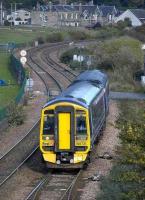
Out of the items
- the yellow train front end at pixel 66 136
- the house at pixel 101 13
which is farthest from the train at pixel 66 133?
the house at pixel 101 13

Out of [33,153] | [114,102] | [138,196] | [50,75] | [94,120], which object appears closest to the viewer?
[138,196]

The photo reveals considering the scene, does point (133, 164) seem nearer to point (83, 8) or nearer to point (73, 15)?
point (73, 15)

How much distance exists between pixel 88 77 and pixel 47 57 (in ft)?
134

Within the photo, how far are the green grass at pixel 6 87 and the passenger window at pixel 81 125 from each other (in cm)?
1838

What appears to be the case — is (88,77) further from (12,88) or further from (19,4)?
(19,4)

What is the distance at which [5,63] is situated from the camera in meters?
66.4

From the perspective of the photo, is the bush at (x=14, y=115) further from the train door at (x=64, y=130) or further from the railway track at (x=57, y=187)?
the train door at (x=64, y=130)

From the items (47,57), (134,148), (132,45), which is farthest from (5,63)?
(134,148)

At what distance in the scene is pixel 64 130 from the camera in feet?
70.2

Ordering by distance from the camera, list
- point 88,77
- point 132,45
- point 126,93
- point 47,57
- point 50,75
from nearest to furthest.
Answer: point 88,77 < point 126,93 < point 50,75 < point 132,45 < point 47,57

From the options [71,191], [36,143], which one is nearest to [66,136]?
[71,191]

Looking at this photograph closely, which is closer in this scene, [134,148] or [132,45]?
[134,148]

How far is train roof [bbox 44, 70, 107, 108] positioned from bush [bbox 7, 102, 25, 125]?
3.73 m

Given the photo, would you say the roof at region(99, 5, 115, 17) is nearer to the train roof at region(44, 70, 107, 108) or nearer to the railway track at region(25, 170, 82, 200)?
the train roof at region(44, 70, 107, 108)
